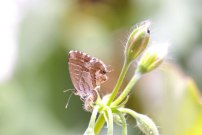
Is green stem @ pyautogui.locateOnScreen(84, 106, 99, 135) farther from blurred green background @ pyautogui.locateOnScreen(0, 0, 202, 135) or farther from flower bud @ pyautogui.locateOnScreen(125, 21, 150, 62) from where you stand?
blurred green background @ pyautogui.locateOnScreen(0, 0, 202, 135)

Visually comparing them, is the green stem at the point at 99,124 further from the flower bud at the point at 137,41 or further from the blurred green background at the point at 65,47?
the blurred green background at the point at 65,47

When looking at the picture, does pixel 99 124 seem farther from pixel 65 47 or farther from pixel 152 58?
pixel 65 47

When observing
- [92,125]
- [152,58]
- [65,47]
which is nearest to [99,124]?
[92,125]

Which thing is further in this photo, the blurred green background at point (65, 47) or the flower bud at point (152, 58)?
the blurred green background at point (65, 47)

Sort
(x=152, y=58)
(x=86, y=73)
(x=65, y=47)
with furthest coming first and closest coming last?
(x=65, y=47) < (x=152, y=58) < (x=86, y=73)

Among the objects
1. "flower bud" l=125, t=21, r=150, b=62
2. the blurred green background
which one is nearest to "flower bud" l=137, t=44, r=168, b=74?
"flower bud" l=125, t=21, r=150, b=62

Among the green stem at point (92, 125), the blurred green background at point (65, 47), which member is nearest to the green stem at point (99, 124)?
the green stem at point (92, 125)

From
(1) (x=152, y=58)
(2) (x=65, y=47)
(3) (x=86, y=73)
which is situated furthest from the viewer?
(2) (x=65, y=47)
